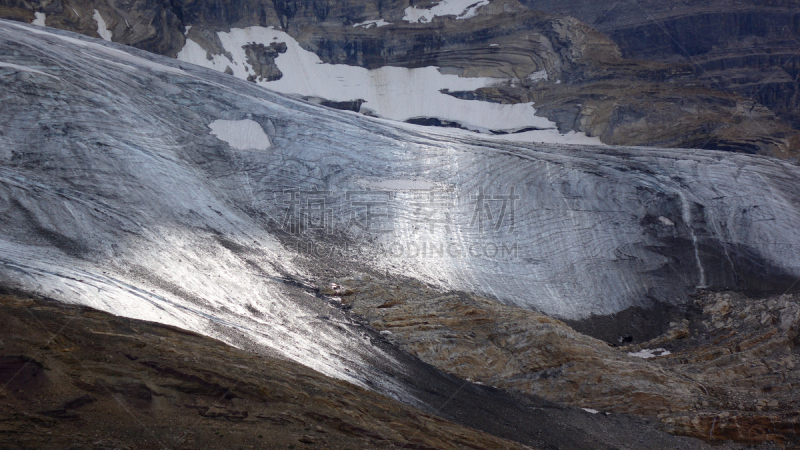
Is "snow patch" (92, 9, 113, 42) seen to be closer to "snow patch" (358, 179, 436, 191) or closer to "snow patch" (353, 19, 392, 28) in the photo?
"snow patch" (353, 19, 392, 28)

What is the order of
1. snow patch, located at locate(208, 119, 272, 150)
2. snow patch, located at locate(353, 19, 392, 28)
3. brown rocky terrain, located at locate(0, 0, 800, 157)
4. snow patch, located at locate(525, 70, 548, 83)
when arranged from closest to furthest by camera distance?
snow patch, located at locate(208, 119, 272, 150)
brown rocky terrain, located at locate(0, 0, 800, 157)
snow patch, located at locate(525, 70, 548, 83)
snow patch, located at locate(353, 19, 392, 28)

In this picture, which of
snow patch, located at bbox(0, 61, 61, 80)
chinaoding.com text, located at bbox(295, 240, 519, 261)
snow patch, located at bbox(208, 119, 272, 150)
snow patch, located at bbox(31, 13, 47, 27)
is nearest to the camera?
chinaoding.com text, located at bbox(295, 240, 519, 261)

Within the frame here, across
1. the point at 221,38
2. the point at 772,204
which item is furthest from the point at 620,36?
the point at 772,204

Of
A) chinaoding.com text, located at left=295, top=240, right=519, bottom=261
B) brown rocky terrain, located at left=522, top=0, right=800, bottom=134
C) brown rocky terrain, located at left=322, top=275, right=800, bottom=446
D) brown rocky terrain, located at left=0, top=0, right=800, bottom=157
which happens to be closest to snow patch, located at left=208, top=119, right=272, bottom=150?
chinaoding.com text, located at left=295, top=240, right=519, bottom=261

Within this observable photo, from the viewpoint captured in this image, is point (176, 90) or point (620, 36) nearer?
point (176, 90)

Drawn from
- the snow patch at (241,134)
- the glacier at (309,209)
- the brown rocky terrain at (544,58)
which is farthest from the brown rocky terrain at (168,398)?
the brown rocky terrain at (544,58)

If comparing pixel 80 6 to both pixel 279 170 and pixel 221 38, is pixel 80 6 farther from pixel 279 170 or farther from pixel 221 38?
pixel 279 170
